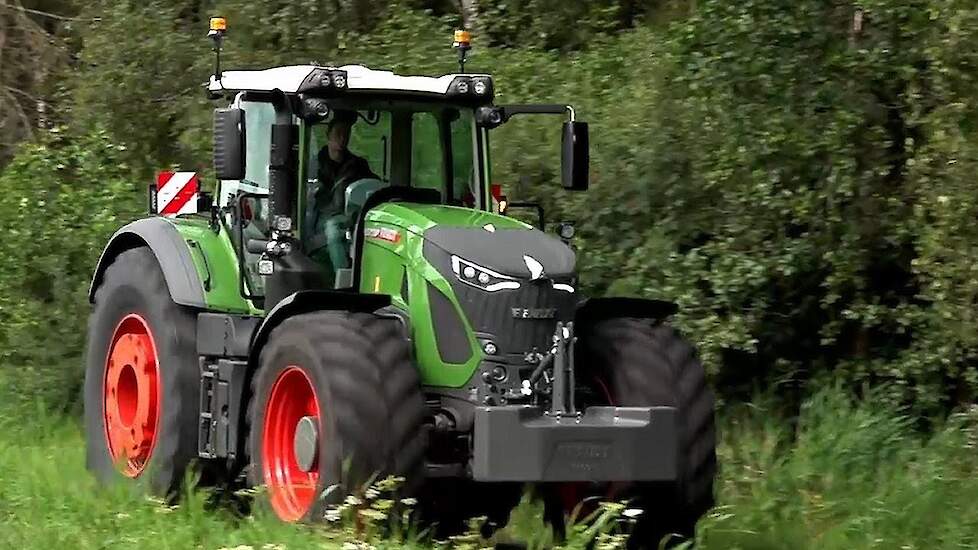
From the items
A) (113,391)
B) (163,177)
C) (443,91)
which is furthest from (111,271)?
(443,91)

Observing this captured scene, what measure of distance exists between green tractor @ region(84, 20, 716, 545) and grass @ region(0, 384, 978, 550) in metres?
0.32

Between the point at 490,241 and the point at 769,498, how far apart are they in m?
2.50

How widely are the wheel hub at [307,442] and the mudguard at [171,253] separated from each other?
146 cm

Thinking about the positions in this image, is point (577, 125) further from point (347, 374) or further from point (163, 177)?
point (163, 177)

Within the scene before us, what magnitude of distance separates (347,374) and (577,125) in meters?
2.10

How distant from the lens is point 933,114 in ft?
35.1

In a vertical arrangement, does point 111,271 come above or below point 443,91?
below

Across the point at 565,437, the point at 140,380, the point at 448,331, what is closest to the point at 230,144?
the point at 448,331

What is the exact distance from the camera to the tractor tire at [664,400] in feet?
27.9

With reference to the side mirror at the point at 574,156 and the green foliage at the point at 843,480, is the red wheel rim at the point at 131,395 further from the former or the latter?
the green foliage at the point at 843,480

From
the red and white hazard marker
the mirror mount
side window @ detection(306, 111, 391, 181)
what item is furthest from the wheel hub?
the red and white hazard marker

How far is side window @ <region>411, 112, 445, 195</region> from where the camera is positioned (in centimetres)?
952

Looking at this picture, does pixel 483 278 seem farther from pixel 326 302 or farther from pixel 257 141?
pixel 257 141

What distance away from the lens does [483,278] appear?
8406 millimetres
